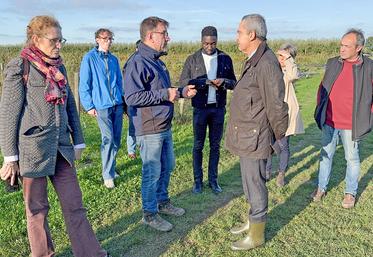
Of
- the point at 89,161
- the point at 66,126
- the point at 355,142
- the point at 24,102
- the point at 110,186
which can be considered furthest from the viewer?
the point at 89,161

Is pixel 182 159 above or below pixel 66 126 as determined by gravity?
below

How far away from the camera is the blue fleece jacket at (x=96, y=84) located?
16.4 ft

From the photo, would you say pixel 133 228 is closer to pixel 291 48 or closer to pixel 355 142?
pixel 355 142

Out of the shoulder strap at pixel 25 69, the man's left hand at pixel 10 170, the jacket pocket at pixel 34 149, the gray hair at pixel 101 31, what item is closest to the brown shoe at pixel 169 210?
the jacket pocket at pixel 34 149

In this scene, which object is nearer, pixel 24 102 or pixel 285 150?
pixel 24 102

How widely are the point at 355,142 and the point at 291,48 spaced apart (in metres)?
1.51

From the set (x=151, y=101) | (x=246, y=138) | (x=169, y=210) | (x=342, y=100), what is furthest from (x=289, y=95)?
(x=151, y=101)

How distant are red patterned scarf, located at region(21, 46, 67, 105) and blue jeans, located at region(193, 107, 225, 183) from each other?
2.17 m

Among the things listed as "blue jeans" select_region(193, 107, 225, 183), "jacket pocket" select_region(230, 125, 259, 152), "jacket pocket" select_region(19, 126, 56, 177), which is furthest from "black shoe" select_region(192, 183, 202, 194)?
"jacket pocket" select_region(19, 126, 56, 177)

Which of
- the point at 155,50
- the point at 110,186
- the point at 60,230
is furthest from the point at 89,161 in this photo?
the point at 155,50

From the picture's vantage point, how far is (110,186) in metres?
5.03

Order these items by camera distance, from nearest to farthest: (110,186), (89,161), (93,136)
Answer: (110,186) → (89,161) → (93,136)

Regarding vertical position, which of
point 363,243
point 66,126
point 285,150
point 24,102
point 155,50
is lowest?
point 363,243

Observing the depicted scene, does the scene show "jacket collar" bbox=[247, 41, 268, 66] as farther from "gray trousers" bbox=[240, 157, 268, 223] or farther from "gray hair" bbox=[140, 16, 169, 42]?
"gray hair" bbox=[140, 16, 169, 42]
